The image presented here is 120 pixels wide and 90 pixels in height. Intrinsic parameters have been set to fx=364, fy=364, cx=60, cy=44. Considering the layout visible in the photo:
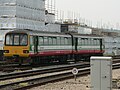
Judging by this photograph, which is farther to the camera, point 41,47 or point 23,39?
point 41,47

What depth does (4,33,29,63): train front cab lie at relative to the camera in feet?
84.3

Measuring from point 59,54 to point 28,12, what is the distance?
9.65 metres

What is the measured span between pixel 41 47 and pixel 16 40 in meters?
1.92

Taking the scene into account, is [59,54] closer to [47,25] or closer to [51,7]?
[47,25]

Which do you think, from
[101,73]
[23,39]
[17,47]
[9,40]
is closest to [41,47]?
[23,39]

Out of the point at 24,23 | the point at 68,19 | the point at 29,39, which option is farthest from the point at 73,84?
the point at 68,19

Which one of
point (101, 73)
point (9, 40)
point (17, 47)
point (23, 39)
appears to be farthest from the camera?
point (9, 40)

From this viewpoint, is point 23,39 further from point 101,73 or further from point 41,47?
point 101,73

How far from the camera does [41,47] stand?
26.8m

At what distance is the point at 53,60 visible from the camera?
29984 millimetres

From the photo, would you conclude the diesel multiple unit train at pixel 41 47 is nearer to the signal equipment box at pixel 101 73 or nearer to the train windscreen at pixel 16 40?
the train windscreen at pixel 16 40

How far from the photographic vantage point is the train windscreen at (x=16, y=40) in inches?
1017

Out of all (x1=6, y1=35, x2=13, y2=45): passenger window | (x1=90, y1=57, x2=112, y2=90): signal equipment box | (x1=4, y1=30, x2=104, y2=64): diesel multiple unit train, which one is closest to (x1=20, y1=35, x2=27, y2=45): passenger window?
(x1=4, y1=30, x2=104, y2=64): diesel multiple unit train

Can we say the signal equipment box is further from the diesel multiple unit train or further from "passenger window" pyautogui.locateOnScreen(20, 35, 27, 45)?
"passenger window" pyautogui.locateOnScreen(20, 35, 27, 45)
